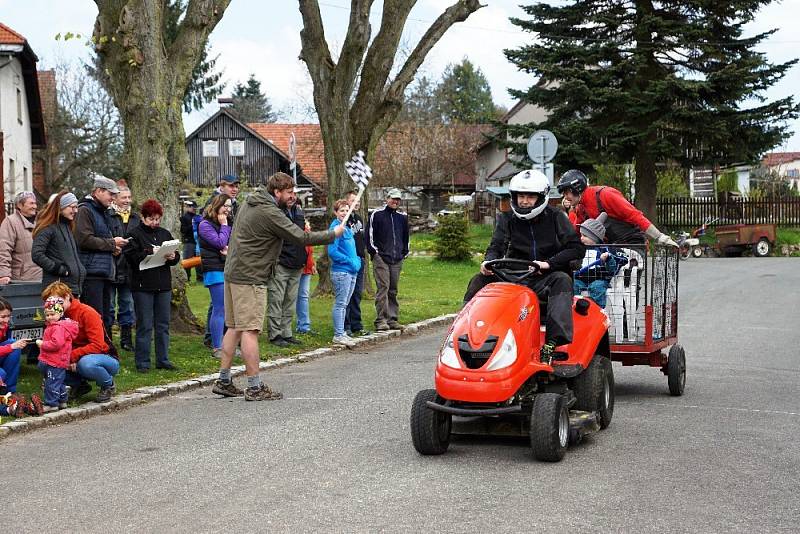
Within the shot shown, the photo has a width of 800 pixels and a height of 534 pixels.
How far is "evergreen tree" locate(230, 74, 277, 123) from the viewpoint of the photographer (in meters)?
108

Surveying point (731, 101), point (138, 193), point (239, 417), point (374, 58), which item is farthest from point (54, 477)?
point (731, 101)

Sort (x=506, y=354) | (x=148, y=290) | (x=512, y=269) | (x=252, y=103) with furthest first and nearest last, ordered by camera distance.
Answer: (x=252, y=103) < (x=148, y=290) < (x=512, y=269) < (x=506, y=354)

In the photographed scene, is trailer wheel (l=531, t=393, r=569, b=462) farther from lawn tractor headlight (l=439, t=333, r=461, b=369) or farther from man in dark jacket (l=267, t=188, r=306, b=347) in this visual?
man in dark jacket (l=267, t=188, r=306, b=347)

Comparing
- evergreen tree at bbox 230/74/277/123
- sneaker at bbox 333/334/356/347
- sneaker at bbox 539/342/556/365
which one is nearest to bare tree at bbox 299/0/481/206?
sneaker at bbox 333/334/356/347

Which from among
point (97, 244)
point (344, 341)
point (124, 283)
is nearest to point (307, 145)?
point (344, 341)

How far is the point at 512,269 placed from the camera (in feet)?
29.1

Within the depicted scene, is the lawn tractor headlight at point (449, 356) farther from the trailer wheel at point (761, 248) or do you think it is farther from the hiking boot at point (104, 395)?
the trailer wheel at point (761, 248)

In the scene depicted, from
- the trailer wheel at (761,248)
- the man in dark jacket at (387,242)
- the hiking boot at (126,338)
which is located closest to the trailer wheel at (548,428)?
the hiking boot at (126,338)

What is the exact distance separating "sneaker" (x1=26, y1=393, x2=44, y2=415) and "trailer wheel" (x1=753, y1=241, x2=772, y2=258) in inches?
1383

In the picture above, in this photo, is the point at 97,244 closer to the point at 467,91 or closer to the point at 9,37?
the point at 9,37

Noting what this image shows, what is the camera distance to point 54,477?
7637 mm

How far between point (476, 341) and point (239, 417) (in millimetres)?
2932

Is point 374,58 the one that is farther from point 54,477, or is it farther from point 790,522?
point 790,522

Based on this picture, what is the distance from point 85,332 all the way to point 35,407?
0.82 meters
